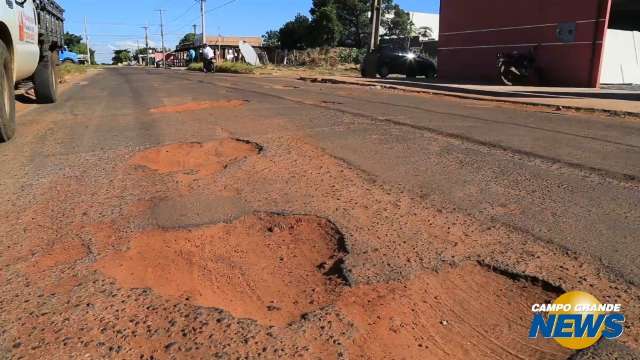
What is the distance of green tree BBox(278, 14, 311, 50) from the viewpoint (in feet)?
180

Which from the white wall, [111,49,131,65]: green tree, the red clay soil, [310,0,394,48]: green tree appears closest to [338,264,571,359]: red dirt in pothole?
the red clay soil

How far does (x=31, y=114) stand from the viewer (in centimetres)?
839

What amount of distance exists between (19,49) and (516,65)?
1561 centimetres

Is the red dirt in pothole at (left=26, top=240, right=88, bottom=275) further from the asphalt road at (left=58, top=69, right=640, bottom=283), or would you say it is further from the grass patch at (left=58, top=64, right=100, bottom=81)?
the grass patch at (left=58, top=64, right=100, bottom=81)

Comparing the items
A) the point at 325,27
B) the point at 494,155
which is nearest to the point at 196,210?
the point at 494,155

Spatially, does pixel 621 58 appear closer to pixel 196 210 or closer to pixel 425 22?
pixel 196 210

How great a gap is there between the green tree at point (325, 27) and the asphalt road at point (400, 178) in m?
44.9

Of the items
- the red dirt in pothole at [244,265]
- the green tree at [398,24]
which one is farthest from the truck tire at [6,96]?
the green tree at [398,24]

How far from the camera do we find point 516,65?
56.9ft

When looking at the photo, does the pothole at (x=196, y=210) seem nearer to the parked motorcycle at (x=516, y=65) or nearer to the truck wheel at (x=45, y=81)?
the truck wheel at (x=45, y=81)

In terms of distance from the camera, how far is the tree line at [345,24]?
50.7 meters

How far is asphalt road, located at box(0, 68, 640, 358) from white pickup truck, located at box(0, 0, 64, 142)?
1.52 feet

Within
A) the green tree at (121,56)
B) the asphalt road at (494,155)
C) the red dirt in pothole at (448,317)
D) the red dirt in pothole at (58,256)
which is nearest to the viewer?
the red dirt in pothole at (448,317)

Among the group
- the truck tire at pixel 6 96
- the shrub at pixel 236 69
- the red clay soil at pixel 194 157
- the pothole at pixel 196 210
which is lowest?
the pothole at pixel 196 210
